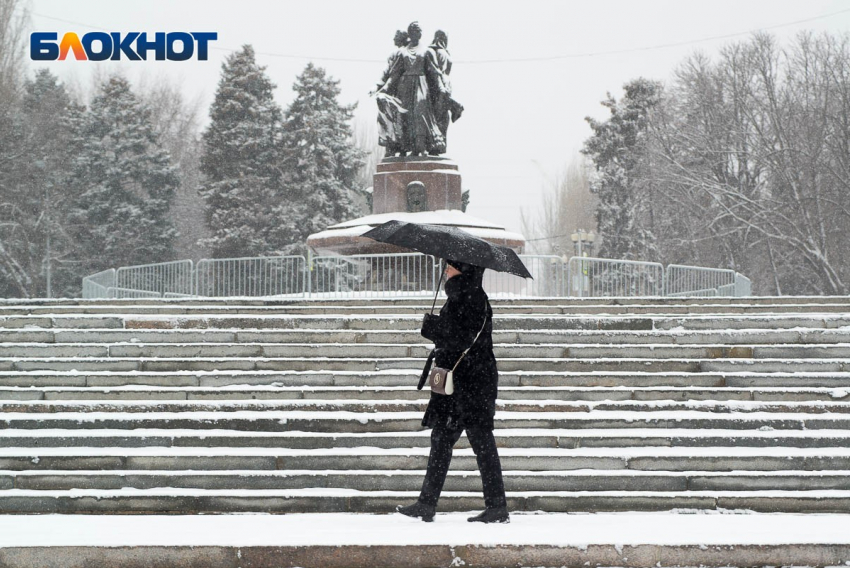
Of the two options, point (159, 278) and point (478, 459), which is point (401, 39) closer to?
point (159, 278)

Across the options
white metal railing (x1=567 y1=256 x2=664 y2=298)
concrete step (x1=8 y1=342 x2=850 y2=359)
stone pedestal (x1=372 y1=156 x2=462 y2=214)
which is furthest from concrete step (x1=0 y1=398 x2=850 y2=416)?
stone pedestal (x1=372 y1=156 x2=462 y2=214)

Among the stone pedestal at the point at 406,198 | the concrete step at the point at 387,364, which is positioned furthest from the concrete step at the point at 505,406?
the stone pedestal at the point at 406,198

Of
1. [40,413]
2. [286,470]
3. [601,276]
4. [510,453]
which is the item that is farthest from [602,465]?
[601,276]

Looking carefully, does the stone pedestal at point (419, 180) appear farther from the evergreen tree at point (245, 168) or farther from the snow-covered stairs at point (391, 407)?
the evergreen tree at point (245, 168)

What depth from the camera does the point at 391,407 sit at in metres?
9.42

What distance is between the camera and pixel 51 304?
42.6ft

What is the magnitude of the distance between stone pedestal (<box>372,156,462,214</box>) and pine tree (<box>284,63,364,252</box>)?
80.2 feet

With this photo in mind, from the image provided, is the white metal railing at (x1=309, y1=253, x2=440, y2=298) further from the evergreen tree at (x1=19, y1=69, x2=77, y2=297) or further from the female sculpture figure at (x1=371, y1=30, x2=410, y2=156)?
the evergreen tree at (x1=19, y1=69, x2=77, y2=297)

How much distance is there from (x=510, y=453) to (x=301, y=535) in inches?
93.3

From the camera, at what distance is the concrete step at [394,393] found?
967 centimetres

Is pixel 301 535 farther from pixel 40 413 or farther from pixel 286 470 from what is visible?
pixel 40 413

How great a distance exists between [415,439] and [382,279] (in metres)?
8.70

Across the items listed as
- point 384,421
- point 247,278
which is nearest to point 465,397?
point 384,421

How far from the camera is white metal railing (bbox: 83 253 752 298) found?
17234 mm
